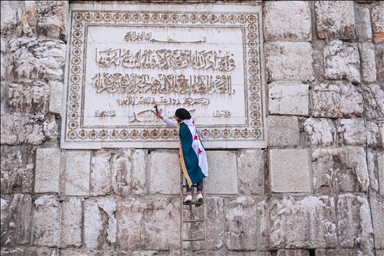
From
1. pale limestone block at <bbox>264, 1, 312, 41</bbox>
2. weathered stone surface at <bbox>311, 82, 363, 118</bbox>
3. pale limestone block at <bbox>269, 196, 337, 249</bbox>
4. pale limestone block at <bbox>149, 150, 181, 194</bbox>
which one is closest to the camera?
pale limestone block at <bbox>269, 196, 337, 249</bbox>

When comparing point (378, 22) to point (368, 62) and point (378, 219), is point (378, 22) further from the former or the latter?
point (378, 219)

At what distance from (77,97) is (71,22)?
0.84 metres

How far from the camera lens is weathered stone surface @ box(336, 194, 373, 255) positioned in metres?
4.58

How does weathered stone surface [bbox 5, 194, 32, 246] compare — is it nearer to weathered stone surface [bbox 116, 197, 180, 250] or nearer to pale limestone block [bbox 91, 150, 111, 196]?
pale limestone block [bbox 91, 150, 111, 196]

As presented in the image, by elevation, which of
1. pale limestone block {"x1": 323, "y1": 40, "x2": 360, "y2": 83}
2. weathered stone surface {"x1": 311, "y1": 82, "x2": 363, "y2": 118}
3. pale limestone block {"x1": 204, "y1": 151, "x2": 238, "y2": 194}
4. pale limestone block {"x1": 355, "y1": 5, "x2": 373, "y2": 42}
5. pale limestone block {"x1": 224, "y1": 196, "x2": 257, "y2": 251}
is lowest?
pale limestone block {"x1": 224, "y1": 196, "x2": 257, "y2": 251}

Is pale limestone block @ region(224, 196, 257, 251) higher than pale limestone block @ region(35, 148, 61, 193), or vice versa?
pale limestone block @ region(35, 148, 61, 193)

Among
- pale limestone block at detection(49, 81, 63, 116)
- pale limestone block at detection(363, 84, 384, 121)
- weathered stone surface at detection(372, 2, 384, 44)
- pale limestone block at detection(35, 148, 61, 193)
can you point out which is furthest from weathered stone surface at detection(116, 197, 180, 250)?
weathered stone surface at detection(372, 2, 384, 44)

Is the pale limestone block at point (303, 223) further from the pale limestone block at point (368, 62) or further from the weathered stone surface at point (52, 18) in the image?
the weathered stone surface at point (52, 18)

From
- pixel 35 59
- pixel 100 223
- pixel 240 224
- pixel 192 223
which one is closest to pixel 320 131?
pixel 240 224

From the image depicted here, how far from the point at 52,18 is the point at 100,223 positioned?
6.93 ft

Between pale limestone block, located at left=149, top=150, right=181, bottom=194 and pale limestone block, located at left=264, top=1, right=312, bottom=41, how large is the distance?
1597mm

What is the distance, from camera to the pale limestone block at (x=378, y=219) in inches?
183

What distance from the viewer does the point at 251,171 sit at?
16.0 ft

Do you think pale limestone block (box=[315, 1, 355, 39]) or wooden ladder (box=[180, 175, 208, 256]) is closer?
wooden ladder (box=[180, 175, 208, 256])
